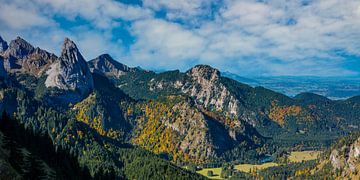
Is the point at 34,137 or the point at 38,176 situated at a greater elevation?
the point at 34,137

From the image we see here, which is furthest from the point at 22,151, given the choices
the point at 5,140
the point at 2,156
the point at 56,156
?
the point at 56,156

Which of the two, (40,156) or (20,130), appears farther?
(20,130)

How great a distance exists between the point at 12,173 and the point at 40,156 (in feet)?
144

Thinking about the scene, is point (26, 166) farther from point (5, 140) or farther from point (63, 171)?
point (63, 171)

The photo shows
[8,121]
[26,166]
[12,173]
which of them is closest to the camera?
[12,173]

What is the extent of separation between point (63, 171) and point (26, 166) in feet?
126

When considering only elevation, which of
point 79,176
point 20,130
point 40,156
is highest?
point 20,130

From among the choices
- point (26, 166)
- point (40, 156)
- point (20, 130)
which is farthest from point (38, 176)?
point (20, 130)

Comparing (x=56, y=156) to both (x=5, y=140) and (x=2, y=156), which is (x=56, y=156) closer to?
(x=5, y=140)

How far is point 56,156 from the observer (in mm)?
191625

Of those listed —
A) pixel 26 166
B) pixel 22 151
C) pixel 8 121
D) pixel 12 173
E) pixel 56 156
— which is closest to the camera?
pixel 12 173

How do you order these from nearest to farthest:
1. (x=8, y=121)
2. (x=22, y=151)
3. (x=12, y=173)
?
(x=12, y=173), (x=22, y=151), (x=8, y=121)

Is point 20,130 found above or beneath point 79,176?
above

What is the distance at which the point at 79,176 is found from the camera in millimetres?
197375
